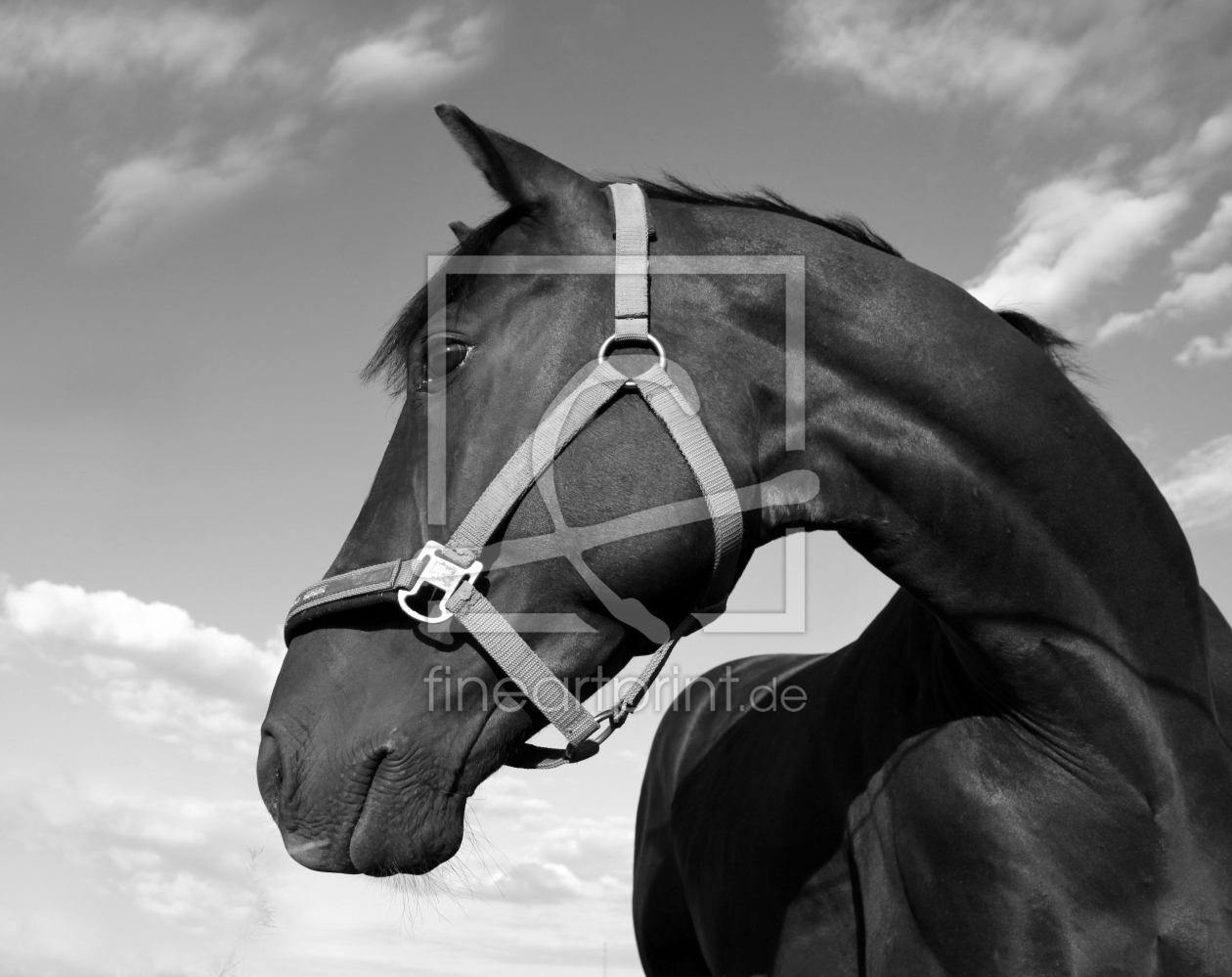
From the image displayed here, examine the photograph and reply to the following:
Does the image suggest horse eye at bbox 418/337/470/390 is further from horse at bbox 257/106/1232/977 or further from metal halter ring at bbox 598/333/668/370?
metal halter ring at bbox 598/333/668/370

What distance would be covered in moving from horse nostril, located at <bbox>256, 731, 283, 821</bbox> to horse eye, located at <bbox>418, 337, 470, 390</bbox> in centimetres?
86

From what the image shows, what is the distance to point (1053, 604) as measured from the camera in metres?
2.52

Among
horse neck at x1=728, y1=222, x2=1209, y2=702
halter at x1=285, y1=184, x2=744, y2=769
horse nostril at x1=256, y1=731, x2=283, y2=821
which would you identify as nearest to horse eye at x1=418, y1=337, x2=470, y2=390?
halter at x1=285, y1=184, x2=744, y2=769

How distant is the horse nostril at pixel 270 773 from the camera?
2336mm

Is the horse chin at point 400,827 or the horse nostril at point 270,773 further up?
the horse nostril at point 270,773

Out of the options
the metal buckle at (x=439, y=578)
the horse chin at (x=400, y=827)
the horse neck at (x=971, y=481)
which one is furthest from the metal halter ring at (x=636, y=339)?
the horse chin at (x=400, y=827)

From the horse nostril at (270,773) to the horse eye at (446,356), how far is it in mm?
857

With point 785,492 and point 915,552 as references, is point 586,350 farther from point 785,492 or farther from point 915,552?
point 915,552

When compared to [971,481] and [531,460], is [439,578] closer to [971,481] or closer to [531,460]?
[531,460]

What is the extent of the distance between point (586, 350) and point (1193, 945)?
1.83 metres

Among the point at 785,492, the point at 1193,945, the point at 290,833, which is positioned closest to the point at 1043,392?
the point at 785,492

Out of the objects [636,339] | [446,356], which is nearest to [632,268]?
[636,339]

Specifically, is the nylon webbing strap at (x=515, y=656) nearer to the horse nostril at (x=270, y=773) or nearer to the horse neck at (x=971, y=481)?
the horse nostril at (x=270, y=773)

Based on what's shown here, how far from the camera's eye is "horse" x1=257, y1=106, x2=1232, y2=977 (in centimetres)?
236
